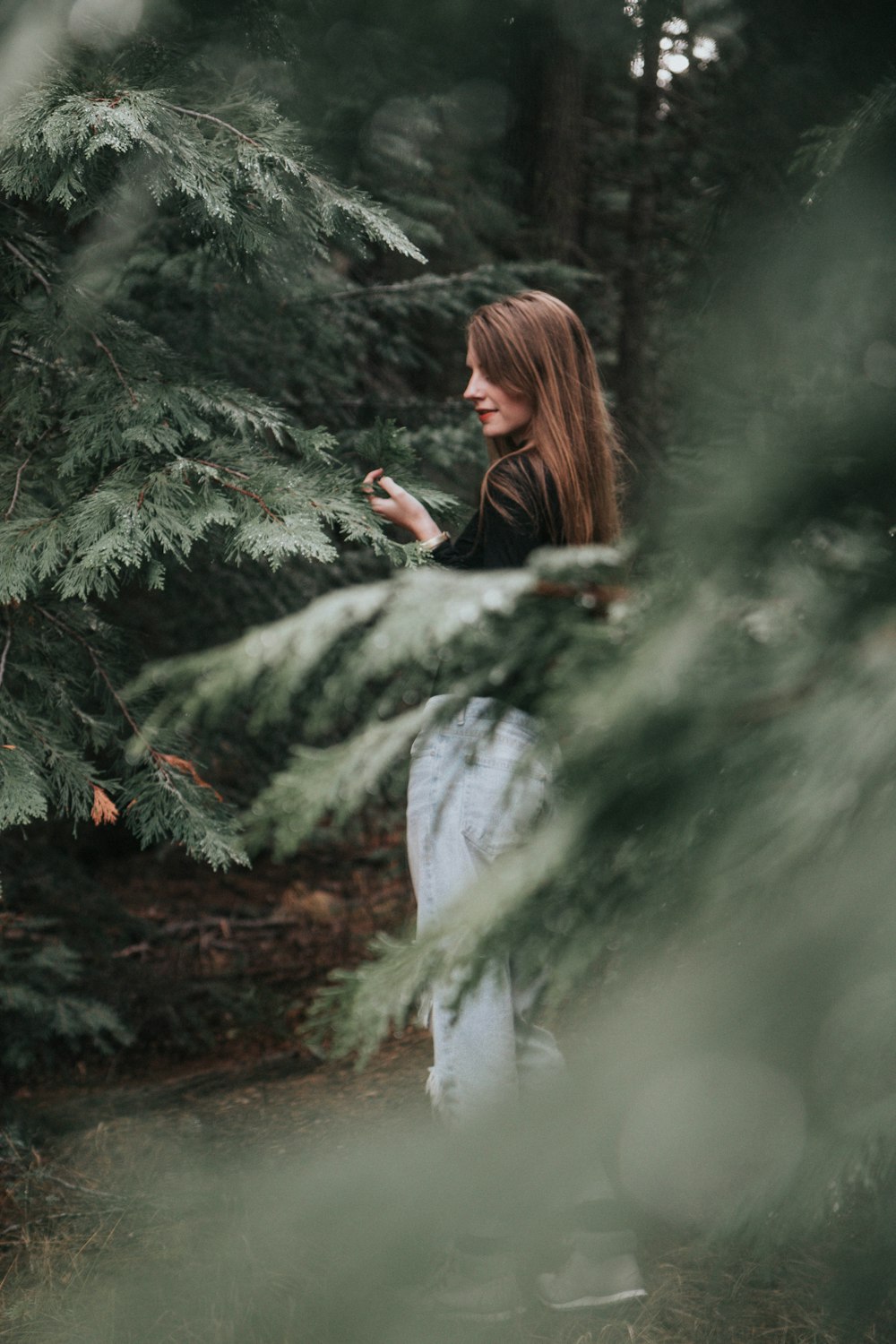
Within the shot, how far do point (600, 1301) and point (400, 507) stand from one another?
1884 millimetres

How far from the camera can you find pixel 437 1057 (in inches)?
99.3

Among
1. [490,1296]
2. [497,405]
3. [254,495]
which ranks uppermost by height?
[497,405]

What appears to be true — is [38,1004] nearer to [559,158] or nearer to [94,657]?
[94,657]

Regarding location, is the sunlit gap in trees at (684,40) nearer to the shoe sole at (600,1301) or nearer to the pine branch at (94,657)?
the pine branch at (94,657)

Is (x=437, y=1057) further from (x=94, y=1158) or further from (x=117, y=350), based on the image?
(x=117, y=350)

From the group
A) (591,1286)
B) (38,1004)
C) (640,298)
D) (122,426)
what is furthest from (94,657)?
(640,298)

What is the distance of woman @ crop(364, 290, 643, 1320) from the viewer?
229 cm

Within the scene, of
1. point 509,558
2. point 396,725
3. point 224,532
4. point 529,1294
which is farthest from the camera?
point 224,532

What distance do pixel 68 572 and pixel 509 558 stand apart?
1.01m

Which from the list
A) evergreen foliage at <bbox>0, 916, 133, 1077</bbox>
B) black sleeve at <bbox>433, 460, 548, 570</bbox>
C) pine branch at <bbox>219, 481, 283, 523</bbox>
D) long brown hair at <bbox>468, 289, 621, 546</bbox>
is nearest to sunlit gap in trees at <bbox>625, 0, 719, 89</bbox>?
long brown hair at <bbox>468, 289, 621, 546</bbox>

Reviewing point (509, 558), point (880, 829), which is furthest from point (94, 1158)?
point (880, 829)

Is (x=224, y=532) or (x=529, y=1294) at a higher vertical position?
(x=224, y=532)

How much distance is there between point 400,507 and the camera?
2.54 metres

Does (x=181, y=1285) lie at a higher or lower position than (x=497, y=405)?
lower
